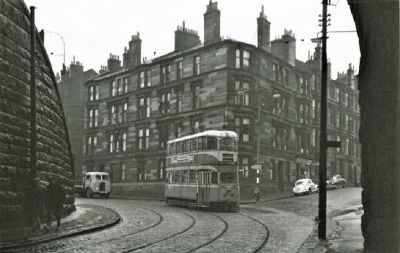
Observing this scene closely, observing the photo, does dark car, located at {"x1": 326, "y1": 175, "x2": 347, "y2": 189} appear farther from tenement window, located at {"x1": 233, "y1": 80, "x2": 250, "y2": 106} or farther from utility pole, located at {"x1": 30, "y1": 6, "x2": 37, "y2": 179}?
utility pole, located at {"x1": 30, "y1": 6, "x2": 37, "y2": 179}

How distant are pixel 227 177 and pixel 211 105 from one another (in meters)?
15.5

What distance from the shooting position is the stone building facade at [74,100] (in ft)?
190

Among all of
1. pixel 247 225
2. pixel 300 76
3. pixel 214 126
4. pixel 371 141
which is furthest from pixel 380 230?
pixel 300 76

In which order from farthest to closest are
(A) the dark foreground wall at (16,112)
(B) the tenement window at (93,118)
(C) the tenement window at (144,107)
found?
1. (B) the tenement window at (93,118)
2. (C) the tenement window at (144,107)
3. (A) the dark foreground wall at (16,112)

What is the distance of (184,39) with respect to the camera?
152 feet

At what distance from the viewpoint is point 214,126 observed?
4003cm

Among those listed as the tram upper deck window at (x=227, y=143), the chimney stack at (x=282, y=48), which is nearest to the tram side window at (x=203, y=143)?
the tram upper deck window at (x=227, y=143)

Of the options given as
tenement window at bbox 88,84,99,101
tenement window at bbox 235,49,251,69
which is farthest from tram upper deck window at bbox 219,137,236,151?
tenement window at bbox 88,84,99,101

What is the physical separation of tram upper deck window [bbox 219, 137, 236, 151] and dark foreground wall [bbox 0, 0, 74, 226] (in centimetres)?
1121

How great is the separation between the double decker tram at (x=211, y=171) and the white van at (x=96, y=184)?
14.1 metres

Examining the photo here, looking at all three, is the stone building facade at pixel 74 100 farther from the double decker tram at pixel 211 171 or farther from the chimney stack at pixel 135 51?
the double decker tram at pixel 211 171

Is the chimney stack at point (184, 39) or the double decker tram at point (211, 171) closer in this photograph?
the double decker tram at point (211, 171)

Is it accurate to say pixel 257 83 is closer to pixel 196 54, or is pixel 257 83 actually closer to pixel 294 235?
pixel 196 54

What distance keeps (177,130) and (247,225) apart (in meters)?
25.9
